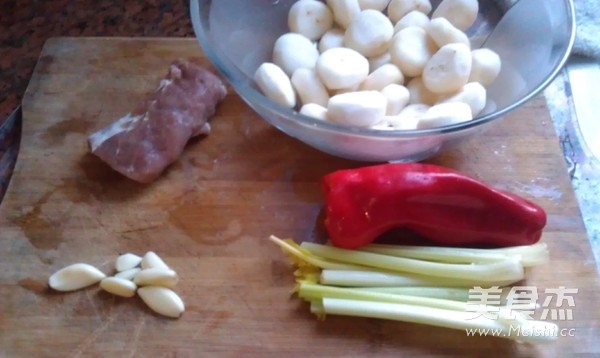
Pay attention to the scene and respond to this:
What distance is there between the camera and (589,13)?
56.0 inches

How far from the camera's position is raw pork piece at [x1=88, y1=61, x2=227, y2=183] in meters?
1.08

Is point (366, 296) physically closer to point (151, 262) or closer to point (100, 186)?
point (151, 262)

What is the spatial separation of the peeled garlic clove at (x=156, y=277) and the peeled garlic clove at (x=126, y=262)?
0.03 metres

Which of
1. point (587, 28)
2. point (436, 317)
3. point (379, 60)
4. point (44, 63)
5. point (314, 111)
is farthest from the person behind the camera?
point (587, 28)

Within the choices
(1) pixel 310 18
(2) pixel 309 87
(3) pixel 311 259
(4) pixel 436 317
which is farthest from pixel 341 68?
(4) pixel 436 317

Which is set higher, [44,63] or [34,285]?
[44,63]

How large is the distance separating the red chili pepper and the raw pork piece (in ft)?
0.97

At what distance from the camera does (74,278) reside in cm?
98

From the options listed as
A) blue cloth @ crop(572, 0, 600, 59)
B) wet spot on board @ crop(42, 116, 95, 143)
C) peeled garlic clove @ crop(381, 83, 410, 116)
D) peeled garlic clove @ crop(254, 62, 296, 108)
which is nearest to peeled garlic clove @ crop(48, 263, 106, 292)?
wet spot on board @ crop(42, 116, 95, 143)

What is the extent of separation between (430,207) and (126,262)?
48cm

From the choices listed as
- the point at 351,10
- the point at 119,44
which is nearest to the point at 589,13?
the point at 351,10

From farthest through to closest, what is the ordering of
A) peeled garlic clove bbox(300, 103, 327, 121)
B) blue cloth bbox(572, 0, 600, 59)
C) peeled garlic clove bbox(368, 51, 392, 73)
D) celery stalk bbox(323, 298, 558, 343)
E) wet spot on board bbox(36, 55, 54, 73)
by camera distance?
blue cloth bbox(572, 0, 600, 59), wet spot on board bbox(36, 55, 54, 73), peeled garlic clove bbox(368, 51, 392, 73), peeled garlic clove bbox(300, 103, 327, 121), celery stalk bbox(323, 298, 558, 343)

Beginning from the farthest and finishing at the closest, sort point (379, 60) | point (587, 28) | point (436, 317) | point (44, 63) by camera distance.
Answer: point (587, 28)
point (44, 63)
point (379, 60)
point (436, 317)

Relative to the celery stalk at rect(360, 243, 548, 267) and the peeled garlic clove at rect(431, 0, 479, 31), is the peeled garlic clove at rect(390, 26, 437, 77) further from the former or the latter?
the celery stalk at rect(360, 243, 548, 267)
